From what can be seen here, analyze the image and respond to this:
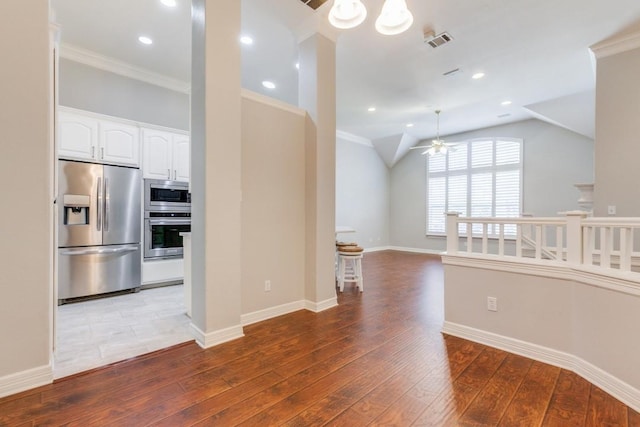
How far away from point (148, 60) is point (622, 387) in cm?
598

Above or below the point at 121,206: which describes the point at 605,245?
below

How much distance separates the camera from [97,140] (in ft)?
12.4

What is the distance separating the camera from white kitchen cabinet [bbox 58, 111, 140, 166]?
11.7 ft

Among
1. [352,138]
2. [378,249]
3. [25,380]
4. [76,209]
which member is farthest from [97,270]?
[378,249]

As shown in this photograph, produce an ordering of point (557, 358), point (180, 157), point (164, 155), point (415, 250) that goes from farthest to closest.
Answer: point (415, 250), point (180, 157), point (164, 155), point (557, 358)

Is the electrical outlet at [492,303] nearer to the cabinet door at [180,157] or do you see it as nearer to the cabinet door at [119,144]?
the cabinet door at [180,157]

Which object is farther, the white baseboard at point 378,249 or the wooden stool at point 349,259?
the white baseboard at point 378,249

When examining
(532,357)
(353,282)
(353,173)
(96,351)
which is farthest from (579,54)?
(96,351)

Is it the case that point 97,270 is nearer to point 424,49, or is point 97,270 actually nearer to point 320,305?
point 320,305

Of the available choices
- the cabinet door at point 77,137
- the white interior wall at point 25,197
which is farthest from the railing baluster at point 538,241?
the cabinet door at point 77,137

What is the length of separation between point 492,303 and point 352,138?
257 inches

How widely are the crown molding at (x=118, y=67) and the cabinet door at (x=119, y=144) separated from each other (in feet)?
3.10

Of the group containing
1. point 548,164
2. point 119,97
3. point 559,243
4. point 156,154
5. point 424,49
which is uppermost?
point 424,49

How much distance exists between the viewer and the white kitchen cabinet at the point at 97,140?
3.56 meters
